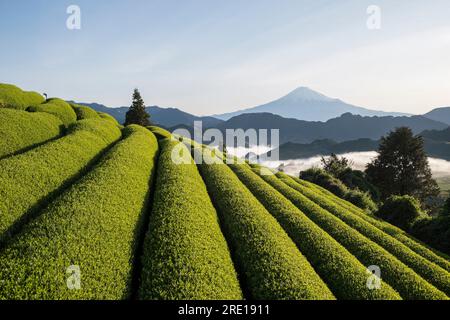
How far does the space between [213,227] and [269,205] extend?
7.73 m

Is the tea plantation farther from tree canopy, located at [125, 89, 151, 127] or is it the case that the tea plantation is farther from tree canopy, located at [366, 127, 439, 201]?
tree canopy, located at [125, 89, 151, 127]

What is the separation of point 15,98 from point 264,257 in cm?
3918

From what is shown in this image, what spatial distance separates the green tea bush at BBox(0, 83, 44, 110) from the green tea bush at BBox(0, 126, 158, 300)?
25.1 metres

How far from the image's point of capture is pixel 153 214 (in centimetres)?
1648

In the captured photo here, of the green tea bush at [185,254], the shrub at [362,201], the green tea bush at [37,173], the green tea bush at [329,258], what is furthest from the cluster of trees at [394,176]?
the green tea bush at [37,173]

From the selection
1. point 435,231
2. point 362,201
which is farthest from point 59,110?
point 435,231

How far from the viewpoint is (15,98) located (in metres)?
36.5

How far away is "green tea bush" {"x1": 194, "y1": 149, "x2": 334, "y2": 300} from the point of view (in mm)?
11367
